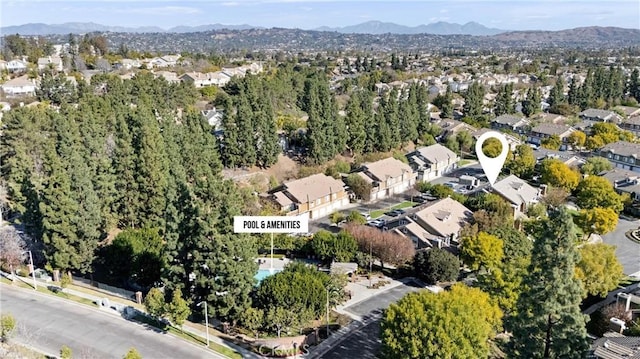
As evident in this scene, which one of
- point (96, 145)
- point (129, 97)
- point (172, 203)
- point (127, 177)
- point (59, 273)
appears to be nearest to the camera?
point (172, 203)

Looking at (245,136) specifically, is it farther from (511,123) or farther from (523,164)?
(511,123)

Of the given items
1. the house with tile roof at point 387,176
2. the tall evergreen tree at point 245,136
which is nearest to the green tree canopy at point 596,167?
the house with tile roof at point 387,176

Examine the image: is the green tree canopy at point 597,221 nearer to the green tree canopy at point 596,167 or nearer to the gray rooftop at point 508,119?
the green tree canopy at point 596,167

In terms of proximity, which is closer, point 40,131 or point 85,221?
point 85,221

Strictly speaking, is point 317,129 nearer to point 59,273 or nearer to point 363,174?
point 363,174

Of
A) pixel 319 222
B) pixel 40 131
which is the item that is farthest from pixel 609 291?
pixel 40 131

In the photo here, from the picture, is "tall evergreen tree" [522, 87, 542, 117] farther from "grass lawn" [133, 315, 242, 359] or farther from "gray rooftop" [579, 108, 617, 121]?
"grass lawn" [133, 315, 242, 359]
